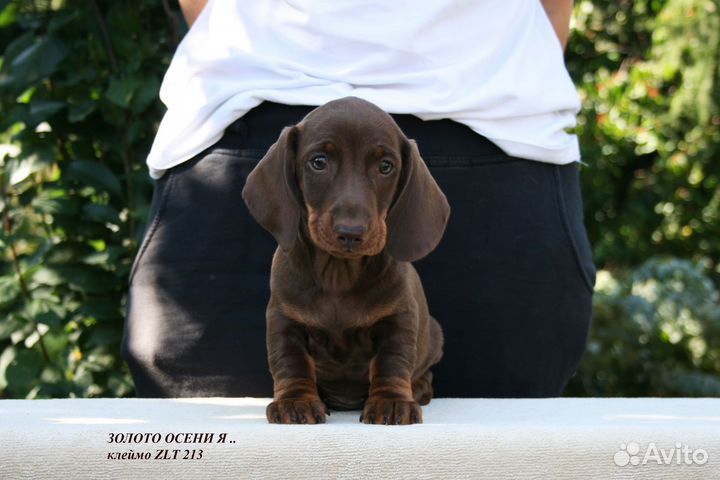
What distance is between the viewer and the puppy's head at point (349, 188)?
8.02 feet

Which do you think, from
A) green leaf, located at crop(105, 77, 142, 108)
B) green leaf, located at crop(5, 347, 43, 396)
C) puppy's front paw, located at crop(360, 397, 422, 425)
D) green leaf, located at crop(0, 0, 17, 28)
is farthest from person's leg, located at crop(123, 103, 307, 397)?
green leaf, located at crop(0, 0, 17, 28)

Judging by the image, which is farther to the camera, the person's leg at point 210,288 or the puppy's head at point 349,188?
the person's leg at point 210,288

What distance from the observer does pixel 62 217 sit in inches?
155

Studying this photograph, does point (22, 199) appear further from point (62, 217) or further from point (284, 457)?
point (284, 457)

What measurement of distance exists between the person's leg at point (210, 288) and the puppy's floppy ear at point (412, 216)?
656mm

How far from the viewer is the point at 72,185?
13.1 feet

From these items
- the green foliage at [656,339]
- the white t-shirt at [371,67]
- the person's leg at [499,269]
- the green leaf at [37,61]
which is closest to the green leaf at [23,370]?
the green leaf at [37,61]

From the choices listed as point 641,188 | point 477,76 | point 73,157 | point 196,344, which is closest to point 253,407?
point 196,344

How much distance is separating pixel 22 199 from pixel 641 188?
582 cm

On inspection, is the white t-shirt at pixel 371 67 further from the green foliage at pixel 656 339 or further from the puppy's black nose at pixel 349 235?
the green foliage at pixel 656 339

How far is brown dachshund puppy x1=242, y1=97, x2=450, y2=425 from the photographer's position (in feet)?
8.24

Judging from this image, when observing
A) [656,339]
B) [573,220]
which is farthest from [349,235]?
[656,339]

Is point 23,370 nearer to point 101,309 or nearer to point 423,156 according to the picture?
point 101,309

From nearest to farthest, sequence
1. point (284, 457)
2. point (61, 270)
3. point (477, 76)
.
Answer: point (284, 457), point (477, 76), point (61, 270)
